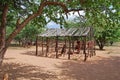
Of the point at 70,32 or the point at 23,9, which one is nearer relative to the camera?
the point at 23,9

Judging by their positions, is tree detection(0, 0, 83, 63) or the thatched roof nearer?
tree detection(0, 0, 83, 63)

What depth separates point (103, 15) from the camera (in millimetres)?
14578

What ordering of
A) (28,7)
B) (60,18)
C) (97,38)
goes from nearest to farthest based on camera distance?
(60,18), (28,7), (97,38)

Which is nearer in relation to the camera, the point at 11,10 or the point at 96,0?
the point at 96,0

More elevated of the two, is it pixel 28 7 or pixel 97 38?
pixel 28 7

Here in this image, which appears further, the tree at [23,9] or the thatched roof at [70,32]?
the thatched roof at [70,32]

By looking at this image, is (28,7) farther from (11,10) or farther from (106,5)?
(106,5)

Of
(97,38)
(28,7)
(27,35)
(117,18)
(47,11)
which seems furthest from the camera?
(27,35)

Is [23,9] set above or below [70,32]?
above

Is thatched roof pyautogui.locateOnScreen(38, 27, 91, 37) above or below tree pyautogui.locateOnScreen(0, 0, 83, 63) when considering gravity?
below

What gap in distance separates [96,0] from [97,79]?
463cm

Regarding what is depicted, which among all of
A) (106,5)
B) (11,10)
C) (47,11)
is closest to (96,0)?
(106,5)

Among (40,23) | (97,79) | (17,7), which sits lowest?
(97,79)

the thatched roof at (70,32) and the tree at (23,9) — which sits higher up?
the tree at (23,9)
